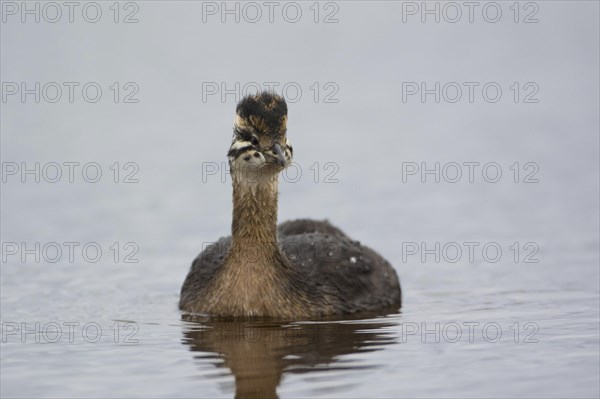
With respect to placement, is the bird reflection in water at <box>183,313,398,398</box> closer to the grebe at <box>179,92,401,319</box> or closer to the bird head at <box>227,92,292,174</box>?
the grebe at <box>179,92,401,319</box>

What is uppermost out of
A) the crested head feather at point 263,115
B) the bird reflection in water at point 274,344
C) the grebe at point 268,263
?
the crested head feather at point 263,115

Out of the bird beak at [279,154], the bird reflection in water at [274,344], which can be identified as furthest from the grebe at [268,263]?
the bird reflection in water at [274,344]

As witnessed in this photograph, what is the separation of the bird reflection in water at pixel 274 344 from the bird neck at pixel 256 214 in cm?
121

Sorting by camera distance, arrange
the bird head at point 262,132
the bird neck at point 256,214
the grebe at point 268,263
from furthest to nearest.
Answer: the bird neck at point 256,214 → the grebe at point 268,263 → the bird head at point 262,132

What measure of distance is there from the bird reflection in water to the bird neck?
3.98 feet

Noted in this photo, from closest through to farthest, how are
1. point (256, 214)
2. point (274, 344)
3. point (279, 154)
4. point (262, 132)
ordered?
point (274, 344)
point (279, 154)
point (262, 132)
point (256, 214)

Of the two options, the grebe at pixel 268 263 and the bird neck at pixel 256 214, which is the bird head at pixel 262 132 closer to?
the grebe at pixel 268 263

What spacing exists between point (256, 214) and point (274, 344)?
3120 millimetres

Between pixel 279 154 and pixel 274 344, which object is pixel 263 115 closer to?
pixel 279 154

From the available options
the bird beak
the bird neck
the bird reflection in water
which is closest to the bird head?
the bird beak

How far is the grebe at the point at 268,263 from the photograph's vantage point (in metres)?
18.2

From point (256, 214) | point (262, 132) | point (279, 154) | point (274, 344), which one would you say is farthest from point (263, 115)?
point (274, 344)

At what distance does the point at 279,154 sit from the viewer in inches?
703

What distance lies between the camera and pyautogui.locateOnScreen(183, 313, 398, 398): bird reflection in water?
47.8 ft
